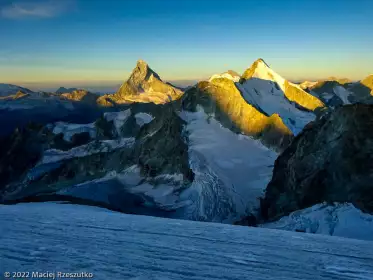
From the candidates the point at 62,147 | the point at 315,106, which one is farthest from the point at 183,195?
the point at 62,147

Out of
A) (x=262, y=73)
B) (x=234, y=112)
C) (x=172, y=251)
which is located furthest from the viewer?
(x=262, y=73)

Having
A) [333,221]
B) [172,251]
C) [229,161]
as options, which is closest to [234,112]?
[229,161]

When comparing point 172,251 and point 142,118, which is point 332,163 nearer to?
point 172,251

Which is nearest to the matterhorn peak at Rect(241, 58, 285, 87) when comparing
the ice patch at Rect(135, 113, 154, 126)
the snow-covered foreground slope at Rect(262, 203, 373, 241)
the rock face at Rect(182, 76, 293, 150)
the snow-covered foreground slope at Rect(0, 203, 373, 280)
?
the rock face at Rect(182, 76, 293, 150)

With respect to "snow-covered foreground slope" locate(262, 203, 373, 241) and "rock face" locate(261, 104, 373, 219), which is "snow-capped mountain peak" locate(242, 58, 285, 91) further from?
"snow-covered foreground slope" locate(262, 203, 373, 241)

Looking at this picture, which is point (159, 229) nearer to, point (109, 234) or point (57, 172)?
point (109, 234)

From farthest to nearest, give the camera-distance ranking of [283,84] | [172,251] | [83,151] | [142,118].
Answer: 1. [142,118]
2. [83,151]
3. [283,84]
4. [172,251]

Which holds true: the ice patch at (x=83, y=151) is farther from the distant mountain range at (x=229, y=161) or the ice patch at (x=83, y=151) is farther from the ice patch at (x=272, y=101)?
the ice patch at (x=272, y=101)

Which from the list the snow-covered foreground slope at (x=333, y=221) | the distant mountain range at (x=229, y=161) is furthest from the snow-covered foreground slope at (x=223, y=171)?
the snow-covered foreground slope at (x=333, y=221)
